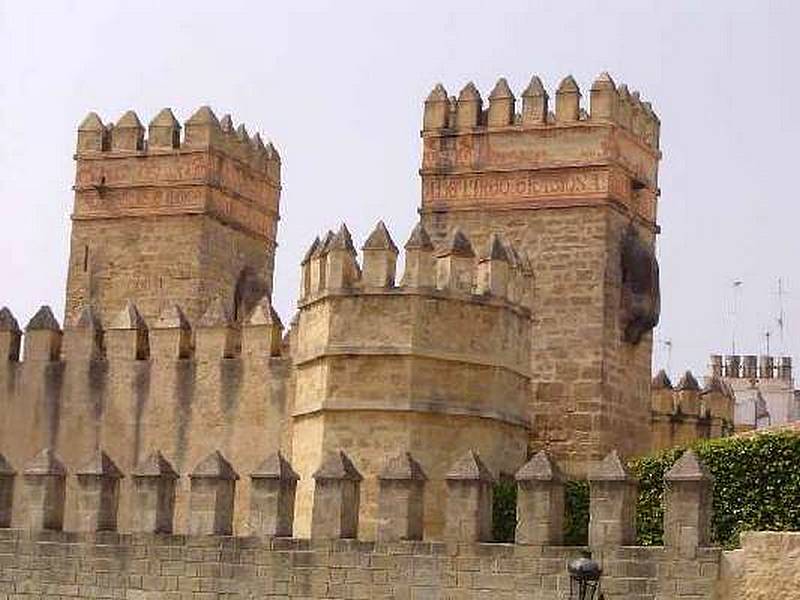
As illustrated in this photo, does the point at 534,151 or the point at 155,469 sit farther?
the point at 534,151

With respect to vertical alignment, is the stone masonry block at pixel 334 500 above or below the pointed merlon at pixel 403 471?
below

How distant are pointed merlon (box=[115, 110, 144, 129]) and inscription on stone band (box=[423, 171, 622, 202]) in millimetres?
5454

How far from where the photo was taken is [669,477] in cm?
1585

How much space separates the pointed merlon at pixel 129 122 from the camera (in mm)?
28250

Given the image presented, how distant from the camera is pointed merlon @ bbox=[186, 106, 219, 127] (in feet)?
91.7

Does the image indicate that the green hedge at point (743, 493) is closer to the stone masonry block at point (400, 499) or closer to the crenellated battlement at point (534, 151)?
the stone masonry block at point (400, 499)

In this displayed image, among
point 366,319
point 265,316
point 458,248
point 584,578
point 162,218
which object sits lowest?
point 584,578

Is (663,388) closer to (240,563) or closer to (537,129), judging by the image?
(537,129)

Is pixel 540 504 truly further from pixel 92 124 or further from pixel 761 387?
pixel 761 387

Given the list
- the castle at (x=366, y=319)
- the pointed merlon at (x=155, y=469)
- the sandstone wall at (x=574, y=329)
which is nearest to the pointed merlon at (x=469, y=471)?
the castle at (x=366, y=319)

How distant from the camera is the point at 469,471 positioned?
17.0 metres

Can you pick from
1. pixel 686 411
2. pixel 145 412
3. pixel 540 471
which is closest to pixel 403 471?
pixel 540 471

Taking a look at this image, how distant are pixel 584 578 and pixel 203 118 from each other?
50.4 ft

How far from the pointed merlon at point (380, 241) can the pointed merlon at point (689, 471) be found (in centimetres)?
525
